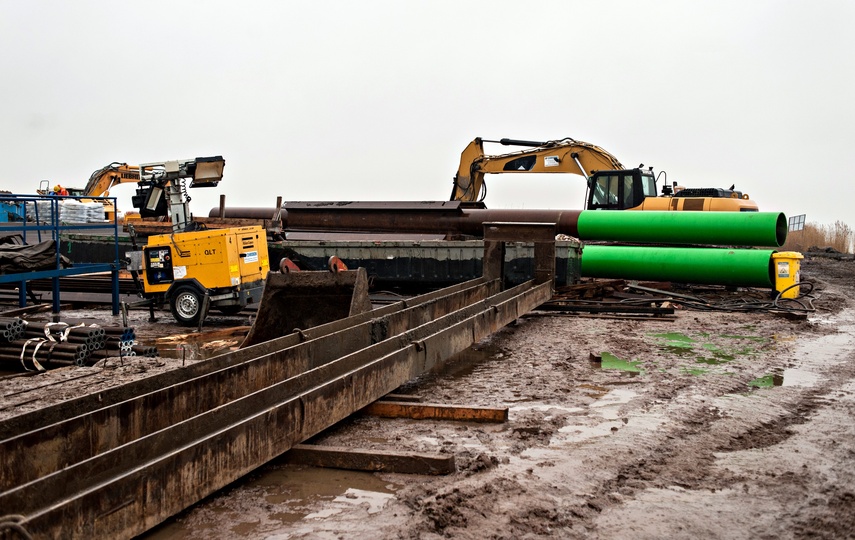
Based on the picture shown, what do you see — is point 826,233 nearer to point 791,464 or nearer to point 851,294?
point 851,294

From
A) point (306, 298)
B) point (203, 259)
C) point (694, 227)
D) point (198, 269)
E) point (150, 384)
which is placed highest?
point (694, 227)

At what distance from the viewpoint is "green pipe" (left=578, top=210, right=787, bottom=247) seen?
12.9m

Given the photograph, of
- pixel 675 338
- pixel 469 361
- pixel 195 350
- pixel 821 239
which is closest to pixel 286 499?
pixel 469 361

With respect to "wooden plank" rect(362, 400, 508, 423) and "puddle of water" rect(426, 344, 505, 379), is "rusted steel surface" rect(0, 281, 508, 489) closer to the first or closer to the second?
"puddle of water" rect(426, 344, 505, 379)

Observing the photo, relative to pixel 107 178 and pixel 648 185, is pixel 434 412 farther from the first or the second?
pixel 107 178

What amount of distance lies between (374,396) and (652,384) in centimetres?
263

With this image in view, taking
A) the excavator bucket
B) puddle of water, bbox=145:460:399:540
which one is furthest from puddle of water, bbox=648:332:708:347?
puddle of water, bbox=145:460:399:540

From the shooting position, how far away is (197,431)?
3982 mm

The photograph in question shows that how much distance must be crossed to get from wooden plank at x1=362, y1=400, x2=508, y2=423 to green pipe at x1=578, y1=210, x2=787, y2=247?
9049 mm

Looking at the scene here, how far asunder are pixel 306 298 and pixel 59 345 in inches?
98.6

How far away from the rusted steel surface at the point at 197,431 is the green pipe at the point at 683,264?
7.14m

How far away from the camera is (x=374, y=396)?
5.46m

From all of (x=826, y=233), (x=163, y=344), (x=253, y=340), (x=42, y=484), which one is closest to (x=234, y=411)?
(x=42, y=484)

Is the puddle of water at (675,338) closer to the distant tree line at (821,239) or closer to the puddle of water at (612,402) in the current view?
the puddle of water at (612,402)
